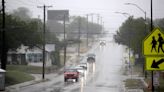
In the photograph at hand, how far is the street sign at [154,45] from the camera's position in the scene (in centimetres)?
1606

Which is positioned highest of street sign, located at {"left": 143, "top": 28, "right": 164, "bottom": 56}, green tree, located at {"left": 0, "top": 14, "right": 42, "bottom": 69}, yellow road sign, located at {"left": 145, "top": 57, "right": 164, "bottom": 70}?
green tree, located at {"left": 0, "top": 14, "right": 42, "bottom": 69}

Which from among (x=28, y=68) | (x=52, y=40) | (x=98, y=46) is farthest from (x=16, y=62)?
(x=98, y=46)

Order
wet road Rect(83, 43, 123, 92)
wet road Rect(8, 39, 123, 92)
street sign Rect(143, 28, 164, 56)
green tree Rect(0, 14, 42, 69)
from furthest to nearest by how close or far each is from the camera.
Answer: green tree Rect(0, 14, 42, 69)
wet road Rect(83, 43, 123, 92)
wet road Rect(8, 39, 123, 92)
street sign Rect(143, 28, 164, 56)

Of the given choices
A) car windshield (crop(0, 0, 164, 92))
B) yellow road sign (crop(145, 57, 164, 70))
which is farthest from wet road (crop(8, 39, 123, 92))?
yellow road sign (crop(145, 57, 164, 70))

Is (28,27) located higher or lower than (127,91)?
higher

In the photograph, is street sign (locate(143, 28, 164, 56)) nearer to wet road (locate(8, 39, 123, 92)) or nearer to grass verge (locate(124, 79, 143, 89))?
wet road (locate(8, 39, 123, 92))

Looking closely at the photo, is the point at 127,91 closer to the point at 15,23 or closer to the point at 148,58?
the point at 15,23

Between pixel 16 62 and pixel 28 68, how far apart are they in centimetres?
865

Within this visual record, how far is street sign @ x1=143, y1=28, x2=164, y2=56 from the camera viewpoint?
16062mm

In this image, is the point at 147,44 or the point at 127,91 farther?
the point at 127,91

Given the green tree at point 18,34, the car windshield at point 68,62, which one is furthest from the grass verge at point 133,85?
the green tree at point 18,34

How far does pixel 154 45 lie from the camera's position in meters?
16.2

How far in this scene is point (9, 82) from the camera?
57.1 metres

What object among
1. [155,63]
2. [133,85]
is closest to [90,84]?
[133,85]
